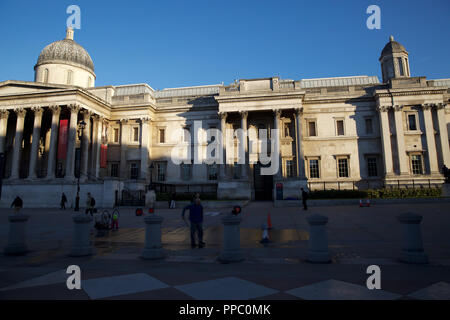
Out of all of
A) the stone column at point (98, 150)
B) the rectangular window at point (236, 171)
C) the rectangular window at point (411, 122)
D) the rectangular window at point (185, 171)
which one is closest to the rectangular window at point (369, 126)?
the rectangular window at point (411, 122)

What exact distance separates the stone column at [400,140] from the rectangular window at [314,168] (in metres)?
8.92

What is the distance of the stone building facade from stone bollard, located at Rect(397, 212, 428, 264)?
22.7 meters

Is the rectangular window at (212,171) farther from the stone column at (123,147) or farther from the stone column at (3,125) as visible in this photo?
the stone column at (3,125)

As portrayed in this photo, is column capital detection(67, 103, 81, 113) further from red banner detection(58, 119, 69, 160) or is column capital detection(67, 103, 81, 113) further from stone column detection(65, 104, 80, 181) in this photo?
red banner detection(58, 119, 69, 160)

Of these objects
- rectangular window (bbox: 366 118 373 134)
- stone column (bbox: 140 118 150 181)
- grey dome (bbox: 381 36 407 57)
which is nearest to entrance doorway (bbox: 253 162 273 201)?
rectangular window (bbox: 366 118 373 134)

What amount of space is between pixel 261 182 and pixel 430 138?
19725 millimetres

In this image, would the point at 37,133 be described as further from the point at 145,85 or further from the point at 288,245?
the point at 288,245

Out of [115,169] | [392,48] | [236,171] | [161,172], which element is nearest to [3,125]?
[115,169]

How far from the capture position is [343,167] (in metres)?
34.3

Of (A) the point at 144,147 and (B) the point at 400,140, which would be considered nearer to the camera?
(B) the point at 400,140

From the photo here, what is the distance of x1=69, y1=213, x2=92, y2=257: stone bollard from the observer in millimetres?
8094

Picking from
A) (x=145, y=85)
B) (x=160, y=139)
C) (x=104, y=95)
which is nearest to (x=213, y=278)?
(x=160, y=139)

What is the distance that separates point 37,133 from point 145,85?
1693cm

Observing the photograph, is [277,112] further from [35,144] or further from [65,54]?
[65,54]
